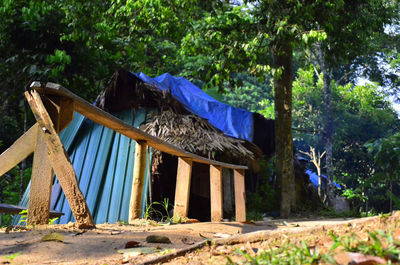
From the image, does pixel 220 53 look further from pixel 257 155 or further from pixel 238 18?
pixel 257 155

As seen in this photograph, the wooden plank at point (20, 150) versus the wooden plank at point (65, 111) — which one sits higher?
the wooden plank at point (65, 111)

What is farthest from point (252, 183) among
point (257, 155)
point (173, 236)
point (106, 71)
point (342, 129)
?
point (342, 129)

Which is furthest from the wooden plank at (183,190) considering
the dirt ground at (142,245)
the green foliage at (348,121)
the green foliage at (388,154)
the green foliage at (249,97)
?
the green foliage at (249,97)

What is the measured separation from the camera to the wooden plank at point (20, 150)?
2.47 metres

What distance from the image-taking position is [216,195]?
4.67 metres

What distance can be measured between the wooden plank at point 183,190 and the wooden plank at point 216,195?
50 cm

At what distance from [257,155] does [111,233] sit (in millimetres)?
6886

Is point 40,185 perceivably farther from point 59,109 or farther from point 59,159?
point 59,109

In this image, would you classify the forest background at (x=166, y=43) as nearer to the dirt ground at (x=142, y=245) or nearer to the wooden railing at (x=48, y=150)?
the wooden railing at (x=48, y=150)

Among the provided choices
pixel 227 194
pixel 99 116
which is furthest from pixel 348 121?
pixel 99 116

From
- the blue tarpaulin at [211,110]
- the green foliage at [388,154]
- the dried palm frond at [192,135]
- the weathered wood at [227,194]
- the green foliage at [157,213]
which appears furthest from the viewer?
the green foliage at [388,154]

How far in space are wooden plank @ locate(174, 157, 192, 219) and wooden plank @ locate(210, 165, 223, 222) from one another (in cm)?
50

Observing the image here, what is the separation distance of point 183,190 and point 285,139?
16.3 ft

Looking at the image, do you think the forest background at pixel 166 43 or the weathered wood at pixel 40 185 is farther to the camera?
the forest background at pixel 166 43
